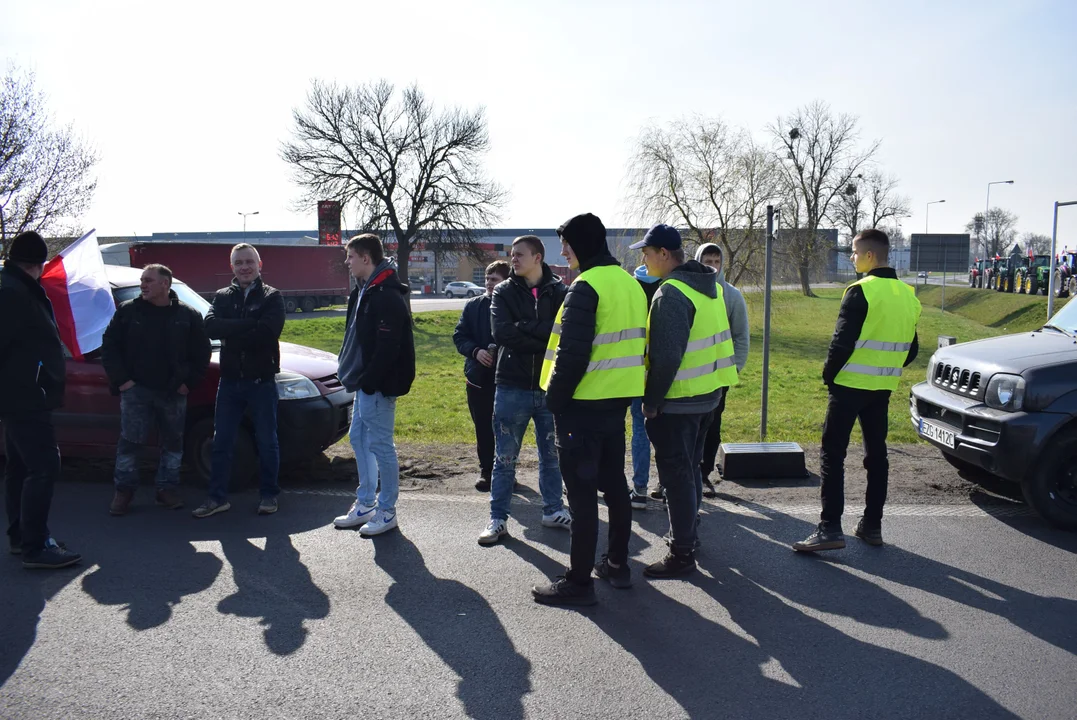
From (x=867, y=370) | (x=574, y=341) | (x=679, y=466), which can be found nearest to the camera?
(x=574, y=341)

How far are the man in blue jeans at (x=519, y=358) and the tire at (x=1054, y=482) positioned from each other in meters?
3.30

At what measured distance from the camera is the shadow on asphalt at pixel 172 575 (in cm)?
423

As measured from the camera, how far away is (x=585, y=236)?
4.48 meters


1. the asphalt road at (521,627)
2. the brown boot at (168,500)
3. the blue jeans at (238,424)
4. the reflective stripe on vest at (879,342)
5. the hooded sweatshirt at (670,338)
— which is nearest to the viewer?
the asphalt road at (521,627)

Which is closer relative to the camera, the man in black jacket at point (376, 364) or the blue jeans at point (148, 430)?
the man in black jacket at point (376, 364)

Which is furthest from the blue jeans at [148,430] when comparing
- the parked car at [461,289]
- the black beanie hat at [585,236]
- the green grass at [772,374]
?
the parked car at [461,289]

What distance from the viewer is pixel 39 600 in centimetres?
453

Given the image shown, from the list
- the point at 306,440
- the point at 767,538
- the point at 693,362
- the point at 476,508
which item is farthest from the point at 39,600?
the point at 767,538

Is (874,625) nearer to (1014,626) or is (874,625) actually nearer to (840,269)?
(1014,626)

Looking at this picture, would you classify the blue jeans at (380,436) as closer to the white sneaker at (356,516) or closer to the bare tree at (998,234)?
the white sneaker at (356,516)

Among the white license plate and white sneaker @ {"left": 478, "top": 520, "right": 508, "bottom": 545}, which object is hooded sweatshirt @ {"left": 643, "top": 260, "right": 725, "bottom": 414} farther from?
the white license plate

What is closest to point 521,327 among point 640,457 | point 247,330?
point 640,457

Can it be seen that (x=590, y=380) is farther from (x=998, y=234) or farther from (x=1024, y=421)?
(x=998, y=234)

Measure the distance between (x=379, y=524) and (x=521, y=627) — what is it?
1815 mm
